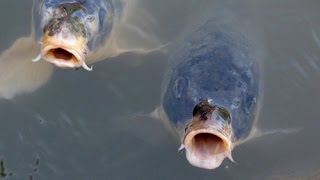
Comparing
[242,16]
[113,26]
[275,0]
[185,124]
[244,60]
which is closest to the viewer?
[185,124]

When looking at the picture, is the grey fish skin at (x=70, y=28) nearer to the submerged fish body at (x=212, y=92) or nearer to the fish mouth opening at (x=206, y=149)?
the submerged fish body at (x=212, y=92)

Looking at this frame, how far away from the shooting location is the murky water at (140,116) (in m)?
5.43

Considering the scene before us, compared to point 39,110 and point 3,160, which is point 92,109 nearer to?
point 39,110

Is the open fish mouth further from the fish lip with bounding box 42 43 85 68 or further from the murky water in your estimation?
the murky water

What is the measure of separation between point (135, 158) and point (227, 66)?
1158 millimetres

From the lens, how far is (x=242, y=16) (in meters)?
6.04

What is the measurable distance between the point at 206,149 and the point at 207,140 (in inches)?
2.5

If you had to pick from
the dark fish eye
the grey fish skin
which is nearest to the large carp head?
the grey fish skin

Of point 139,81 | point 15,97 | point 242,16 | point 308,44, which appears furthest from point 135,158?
point 308,44

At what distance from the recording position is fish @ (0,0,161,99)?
4.64 metres

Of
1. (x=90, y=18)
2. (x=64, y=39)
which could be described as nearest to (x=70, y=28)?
(x=64, y=39)

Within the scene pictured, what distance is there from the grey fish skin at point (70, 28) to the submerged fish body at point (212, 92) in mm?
710

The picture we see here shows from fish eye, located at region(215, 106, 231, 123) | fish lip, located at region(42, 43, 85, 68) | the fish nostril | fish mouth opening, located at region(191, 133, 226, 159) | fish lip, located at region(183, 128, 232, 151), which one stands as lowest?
fish lip, located at region(183, 128, 232, 151)

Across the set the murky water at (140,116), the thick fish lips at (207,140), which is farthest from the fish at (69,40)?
the thick fish lips at (207,140)
